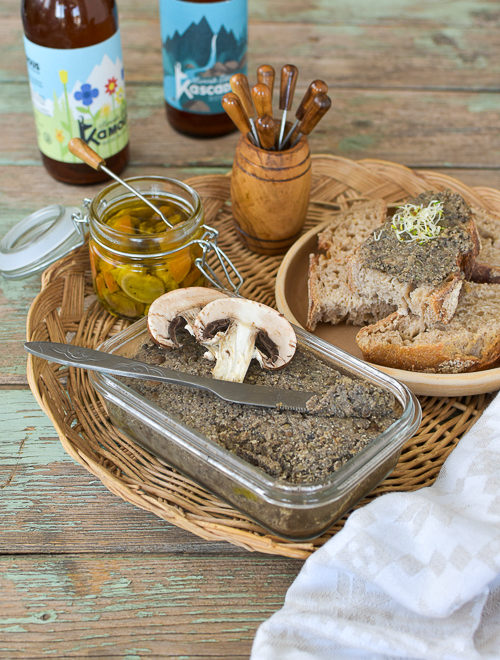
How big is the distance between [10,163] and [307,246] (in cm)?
123

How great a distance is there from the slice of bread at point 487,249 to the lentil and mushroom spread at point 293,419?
59cm

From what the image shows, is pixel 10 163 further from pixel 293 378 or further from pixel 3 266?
pixel 293 378

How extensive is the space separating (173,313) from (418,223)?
678 mm

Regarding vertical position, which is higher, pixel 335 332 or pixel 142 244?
pixel 142 244

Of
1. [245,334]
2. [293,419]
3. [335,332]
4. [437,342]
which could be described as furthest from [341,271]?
[293,419]

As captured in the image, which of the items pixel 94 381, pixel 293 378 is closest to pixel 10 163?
pixel 94 381

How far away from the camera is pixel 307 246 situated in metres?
2.08

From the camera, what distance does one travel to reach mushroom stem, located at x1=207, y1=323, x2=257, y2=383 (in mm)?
1552

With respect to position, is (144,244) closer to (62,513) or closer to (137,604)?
(62,513)

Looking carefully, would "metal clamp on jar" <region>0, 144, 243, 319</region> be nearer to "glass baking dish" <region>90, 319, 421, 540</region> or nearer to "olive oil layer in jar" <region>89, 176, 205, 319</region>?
"olive oil layer in jar" <region>89, 176, 205, 319</region>

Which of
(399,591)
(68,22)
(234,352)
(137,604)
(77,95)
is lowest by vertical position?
(137,604)

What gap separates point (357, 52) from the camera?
327cm

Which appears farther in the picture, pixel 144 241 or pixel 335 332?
pixel 335 332

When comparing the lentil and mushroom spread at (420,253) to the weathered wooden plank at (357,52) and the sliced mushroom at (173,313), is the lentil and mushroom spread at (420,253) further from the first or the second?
the weathered wooden plank at (357,52)
